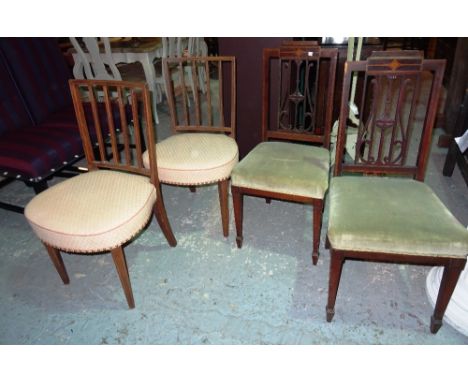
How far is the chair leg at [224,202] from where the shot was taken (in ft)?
6.15

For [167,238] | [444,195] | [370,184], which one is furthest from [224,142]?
[444,195]

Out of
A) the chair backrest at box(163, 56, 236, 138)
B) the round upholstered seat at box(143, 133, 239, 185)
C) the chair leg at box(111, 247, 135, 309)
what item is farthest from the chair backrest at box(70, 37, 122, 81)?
the chair leg at box(111, 247, 135, 309)

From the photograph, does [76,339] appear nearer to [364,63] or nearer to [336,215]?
[336,215]

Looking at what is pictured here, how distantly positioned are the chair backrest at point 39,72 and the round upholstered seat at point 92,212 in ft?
3.70

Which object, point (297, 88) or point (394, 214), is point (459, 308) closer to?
point (394, 214)

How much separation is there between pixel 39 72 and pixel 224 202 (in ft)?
5.44

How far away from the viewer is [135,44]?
371 cm

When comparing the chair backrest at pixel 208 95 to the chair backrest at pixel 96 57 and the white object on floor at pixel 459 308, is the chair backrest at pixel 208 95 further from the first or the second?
the white object on floor at pixel 459 308

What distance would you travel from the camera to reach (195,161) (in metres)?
1.78

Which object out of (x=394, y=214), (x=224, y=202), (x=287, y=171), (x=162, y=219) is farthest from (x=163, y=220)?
(x=394, y=214)

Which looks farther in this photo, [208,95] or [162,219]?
[208,95]

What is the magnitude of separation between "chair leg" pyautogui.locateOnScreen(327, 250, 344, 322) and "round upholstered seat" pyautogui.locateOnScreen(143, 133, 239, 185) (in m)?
0.73

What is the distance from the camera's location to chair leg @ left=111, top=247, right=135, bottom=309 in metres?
1.44

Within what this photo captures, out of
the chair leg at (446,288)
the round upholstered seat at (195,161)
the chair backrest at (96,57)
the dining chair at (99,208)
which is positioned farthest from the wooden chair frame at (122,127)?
the chair backrest at (96,57)
